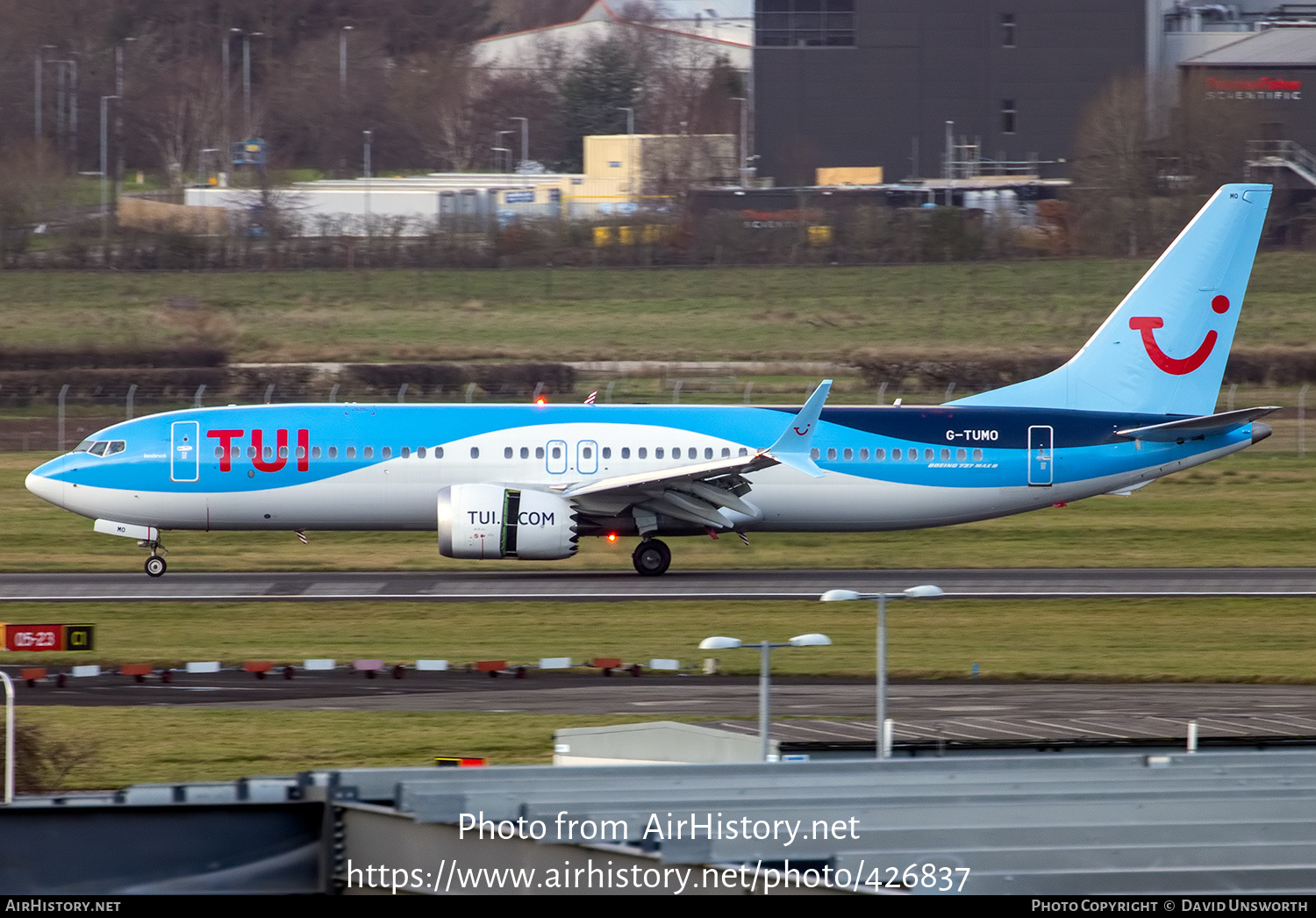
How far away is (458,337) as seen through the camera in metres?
77.9

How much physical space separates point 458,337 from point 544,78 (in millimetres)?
76161

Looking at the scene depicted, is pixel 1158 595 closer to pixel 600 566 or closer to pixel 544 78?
pixel 600 566

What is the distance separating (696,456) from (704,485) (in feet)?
3.50

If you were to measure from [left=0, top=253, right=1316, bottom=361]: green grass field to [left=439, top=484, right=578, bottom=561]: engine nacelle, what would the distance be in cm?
3436

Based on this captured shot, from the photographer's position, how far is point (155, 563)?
133ft

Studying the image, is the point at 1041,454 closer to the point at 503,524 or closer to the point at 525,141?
the point at 503,524

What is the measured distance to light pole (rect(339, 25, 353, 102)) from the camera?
132500 millimetres

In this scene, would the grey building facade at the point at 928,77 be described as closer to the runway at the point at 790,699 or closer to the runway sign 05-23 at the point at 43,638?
the runway at the point at 790,699

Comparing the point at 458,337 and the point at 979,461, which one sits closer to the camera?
the point at 979,461

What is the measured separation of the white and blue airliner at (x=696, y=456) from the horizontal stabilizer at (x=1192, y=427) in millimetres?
55

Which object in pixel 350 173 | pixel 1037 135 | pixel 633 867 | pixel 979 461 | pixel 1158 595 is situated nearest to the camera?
pixel 633 867

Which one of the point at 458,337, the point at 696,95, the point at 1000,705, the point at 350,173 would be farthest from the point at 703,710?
the point at 696,95

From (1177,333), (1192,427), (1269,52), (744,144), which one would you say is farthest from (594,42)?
(1192,427)

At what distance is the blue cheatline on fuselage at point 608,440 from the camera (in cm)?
4031
